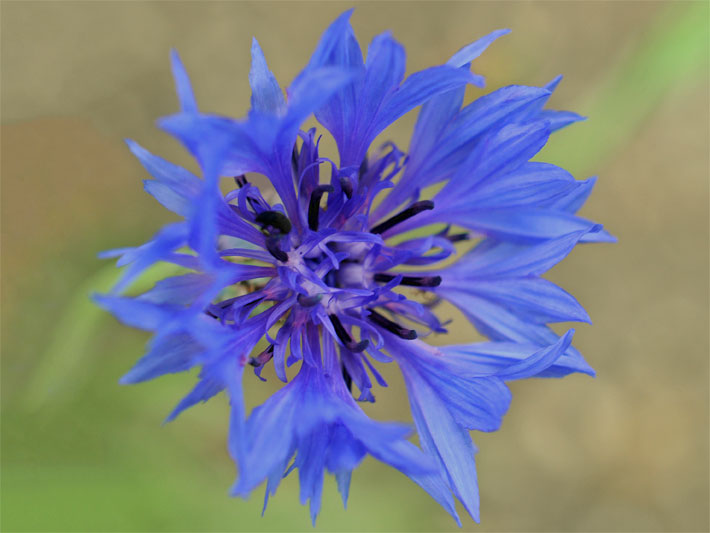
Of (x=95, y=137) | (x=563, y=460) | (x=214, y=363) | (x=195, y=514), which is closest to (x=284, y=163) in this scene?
(x=214, y=363)

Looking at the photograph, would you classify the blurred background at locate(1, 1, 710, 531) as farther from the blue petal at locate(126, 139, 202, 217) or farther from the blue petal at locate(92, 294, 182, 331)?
the blue petal at locate(92, 294, 182, 331)

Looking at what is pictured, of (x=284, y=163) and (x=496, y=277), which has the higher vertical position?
(x=284, y=163)

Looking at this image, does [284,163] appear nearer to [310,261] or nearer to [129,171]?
[310,261]

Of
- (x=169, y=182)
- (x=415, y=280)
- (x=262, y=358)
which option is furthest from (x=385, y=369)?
(x=169, y=182)

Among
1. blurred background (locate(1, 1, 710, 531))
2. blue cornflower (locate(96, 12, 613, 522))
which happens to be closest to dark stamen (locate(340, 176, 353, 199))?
blue cornflower (locate(96, 12, 613, 522))

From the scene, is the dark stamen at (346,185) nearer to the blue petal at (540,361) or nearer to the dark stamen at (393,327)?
the dark stamen at (393,327)

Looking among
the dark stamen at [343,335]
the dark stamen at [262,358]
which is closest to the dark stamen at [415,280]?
the dark stamen at [343,335]

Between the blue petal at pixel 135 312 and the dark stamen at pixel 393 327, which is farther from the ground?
the blue petal at pixel 135 312

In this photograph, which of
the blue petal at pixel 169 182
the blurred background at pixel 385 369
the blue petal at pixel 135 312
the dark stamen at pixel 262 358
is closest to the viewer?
the blue petal at pixel 135 312
